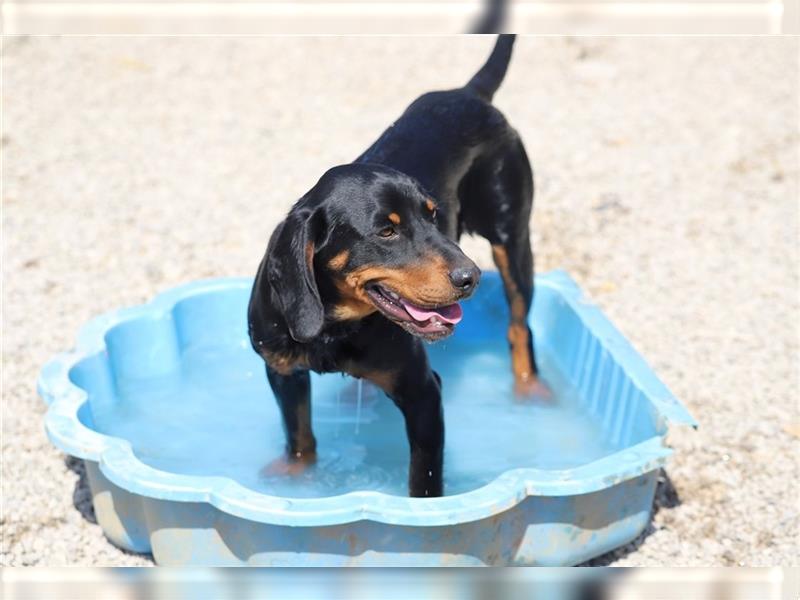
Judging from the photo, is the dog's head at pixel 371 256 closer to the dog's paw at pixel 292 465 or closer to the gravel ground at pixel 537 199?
the dog's paw at pixel 292 465

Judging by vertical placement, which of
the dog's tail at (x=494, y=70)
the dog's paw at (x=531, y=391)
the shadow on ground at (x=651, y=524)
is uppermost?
the dog's tail at (x=494, y=70)

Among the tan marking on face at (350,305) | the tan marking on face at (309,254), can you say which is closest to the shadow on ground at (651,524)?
the tan marking on face at (350,305)

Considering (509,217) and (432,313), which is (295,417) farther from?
(509,217)

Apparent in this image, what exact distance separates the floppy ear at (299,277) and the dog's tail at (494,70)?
1.74 meters

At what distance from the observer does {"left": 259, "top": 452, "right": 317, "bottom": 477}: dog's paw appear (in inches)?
167

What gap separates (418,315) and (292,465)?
131 centimetres

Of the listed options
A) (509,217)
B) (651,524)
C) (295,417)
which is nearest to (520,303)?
(509,217)

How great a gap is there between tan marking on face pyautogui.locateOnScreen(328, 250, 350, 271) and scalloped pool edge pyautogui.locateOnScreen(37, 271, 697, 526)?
0.76m

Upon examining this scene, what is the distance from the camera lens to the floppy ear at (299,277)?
3.29 metres

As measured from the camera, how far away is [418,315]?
3250 mm

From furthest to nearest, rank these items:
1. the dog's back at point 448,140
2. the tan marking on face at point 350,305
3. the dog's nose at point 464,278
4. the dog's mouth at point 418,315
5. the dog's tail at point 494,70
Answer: the dog's tail at point 494,70 < the dog's back at point 448,140 < the tan marking on face at point 350,305 < the dog's mouth at point 418,315 < the dog's nose at point 464,278

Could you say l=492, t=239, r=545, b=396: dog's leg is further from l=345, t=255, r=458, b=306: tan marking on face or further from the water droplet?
l=345, t=255, r=458, b=306: tan marking on face

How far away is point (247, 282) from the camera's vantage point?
5328 millimetres

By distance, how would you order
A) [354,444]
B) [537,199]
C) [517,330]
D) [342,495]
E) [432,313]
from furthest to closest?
1. [537,199]
2. [517,330]
3. [354,444]
4. [342,495]
5. [432,313]
